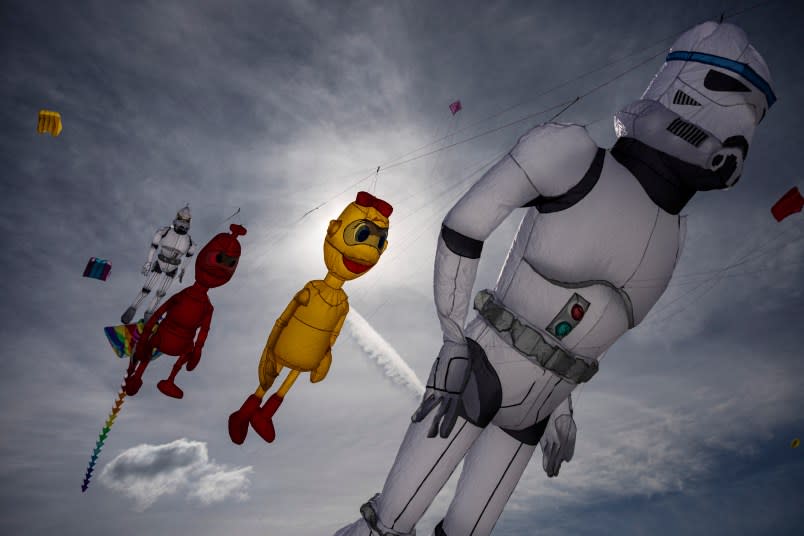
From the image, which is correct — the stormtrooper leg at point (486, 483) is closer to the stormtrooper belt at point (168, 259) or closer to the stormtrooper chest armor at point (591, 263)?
the stormtrooper chest armor at point (591, 263)

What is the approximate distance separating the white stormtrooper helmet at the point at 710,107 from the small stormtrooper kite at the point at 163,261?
20.1ft

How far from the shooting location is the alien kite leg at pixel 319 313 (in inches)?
221

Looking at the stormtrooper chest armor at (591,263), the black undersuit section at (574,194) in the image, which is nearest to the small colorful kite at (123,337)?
the stormtrooper chest armor at (591,263)

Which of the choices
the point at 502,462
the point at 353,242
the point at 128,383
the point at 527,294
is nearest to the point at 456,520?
the point at 502,462

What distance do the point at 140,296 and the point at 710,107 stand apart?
7146 millimetres

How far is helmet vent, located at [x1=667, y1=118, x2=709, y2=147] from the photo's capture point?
3.48 m

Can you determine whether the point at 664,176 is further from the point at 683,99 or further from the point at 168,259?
the point at 168,259

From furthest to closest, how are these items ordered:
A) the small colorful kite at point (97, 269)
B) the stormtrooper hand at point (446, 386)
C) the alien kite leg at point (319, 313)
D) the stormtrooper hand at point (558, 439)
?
the small colorful kite at point (97, 269) < the alien kite leg at point (319, 313) < the stormtrooper hand at point (558, 439) < the stormtrooper hand at point (446, 386)

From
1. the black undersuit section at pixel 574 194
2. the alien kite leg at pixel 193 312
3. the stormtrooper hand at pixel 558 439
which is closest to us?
the black undersuit section at pixel 574 194

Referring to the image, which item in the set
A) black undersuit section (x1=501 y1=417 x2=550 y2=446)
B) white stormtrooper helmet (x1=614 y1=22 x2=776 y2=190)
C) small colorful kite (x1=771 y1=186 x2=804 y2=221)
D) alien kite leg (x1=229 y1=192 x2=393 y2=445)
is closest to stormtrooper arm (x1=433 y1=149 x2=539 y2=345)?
white stormtrooper helmet (x1=614 y1=22 x2=776 y2=190)

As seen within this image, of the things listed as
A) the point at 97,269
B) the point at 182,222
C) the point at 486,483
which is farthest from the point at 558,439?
the point at 97,269

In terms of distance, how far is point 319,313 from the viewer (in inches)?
227

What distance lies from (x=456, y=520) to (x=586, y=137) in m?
2.86

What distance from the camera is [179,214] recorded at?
25.4ft
